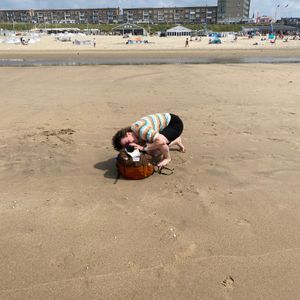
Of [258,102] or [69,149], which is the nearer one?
[69,149]

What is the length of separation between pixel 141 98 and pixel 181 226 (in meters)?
7.64

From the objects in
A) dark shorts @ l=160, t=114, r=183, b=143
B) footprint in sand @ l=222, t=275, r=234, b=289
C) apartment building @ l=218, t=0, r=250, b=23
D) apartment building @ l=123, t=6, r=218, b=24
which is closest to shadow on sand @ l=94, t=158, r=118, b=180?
dark shorts @ l=160, t=114, r=183, b=143

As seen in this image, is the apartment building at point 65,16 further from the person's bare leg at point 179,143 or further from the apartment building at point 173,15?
the person's bare leg at point 179,143

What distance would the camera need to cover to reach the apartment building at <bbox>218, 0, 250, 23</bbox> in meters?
169

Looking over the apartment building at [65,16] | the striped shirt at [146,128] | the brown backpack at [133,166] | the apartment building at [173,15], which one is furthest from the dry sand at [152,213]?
the apartment building at [65,16]

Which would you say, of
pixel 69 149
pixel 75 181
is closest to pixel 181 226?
pixel 75 181

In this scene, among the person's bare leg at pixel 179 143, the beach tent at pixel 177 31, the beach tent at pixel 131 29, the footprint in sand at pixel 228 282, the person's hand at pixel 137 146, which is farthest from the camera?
the beach tent at pixel 131 29

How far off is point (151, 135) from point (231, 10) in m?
187

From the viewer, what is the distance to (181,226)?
3.94m

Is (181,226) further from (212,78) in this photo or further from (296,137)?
(212,78)

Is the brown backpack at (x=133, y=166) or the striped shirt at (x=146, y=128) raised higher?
the striped shirt at (x=146, y=128)

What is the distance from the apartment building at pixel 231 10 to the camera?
169 metres

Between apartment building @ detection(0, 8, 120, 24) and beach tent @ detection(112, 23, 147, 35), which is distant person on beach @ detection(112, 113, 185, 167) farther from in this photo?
apartment building @ detection(0, 8, 120, 24)

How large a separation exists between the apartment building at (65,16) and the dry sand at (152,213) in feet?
616
